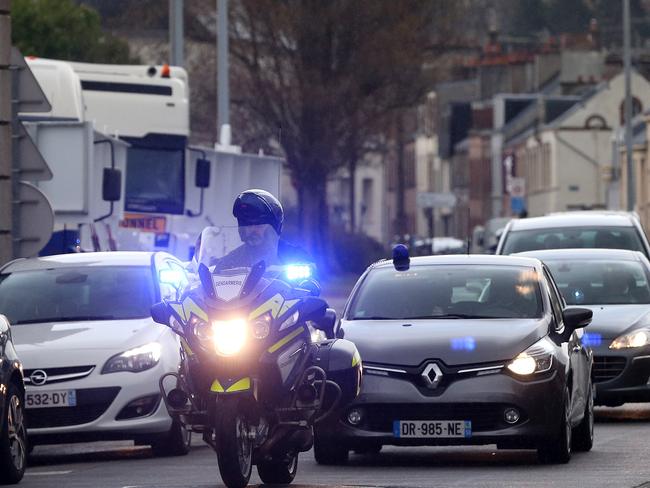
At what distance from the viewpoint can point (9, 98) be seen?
63.0 ft

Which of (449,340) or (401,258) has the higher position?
(401,258)

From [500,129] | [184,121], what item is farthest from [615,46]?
[184,121]

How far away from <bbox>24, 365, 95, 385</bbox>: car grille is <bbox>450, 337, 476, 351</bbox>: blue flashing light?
2.77 metres

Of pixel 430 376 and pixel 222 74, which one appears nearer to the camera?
pixel 430 376

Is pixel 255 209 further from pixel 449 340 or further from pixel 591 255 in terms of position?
pixel 591 255

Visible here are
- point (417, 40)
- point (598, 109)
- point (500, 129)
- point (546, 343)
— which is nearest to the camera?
point (546, 343)

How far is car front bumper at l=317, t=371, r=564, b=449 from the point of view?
44.5 feet

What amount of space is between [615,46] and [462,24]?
60.6m

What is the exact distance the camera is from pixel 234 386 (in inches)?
460

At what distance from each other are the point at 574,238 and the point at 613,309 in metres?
5.42

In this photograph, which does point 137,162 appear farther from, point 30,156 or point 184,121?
point 30,156

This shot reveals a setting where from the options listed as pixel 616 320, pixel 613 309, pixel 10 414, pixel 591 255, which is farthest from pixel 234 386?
pixel 591 255

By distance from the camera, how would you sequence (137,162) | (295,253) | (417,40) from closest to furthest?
(295,253) → (137,162) → (417,40)

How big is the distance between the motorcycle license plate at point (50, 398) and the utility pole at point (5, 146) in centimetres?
397
